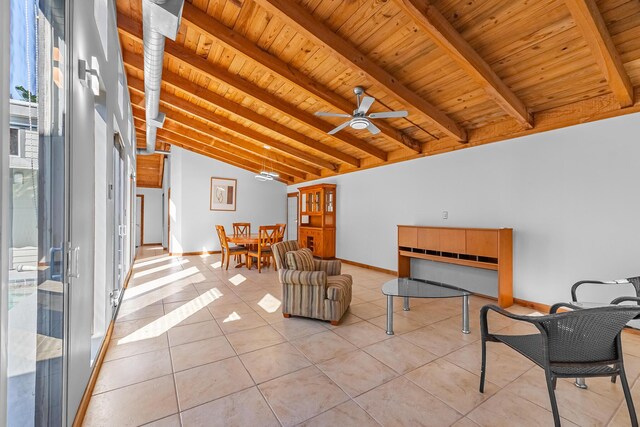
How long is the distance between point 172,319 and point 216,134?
428 centimetres

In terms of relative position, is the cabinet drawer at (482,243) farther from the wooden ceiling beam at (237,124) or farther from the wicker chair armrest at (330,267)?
the wooden ceiling beam at (237,124)

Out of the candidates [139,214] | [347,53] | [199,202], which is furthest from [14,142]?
[139,214]

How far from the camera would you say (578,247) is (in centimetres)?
337

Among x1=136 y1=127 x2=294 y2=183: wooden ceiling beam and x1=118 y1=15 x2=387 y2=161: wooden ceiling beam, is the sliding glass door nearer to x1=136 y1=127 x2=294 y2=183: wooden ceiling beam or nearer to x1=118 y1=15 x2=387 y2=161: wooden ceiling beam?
x1=118 y1=15 x2=387 y2=161: wooden ceiling beam

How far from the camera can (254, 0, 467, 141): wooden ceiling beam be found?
8.34 ft

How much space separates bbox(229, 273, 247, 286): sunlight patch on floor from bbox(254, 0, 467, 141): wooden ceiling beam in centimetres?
381

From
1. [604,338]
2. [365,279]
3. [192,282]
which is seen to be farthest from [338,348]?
[192,282]

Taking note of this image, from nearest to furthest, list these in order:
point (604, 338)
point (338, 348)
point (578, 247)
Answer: point (604, 338) < point (338, 348) < point (578, 247)

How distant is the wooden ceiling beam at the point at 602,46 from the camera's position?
6.77 ft

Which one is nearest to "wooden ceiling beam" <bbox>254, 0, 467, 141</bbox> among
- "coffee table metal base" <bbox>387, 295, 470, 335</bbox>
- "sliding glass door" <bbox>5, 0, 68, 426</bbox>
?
"sliding glass door" <bbox>5, 0, 68, 426</bbox>

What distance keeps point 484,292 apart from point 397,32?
12.5ft

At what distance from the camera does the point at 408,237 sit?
5.03 metres

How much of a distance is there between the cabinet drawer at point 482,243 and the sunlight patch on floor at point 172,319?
3766 millimetres

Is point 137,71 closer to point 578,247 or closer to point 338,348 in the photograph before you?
point 338,348
